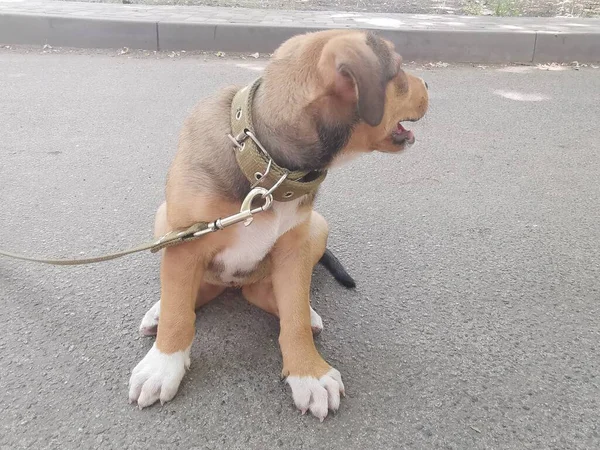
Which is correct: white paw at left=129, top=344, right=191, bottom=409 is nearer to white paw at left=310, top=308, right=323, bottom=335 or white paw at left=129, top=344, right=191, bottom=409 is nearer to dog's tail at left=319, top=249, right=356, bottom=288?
white paw at left=310, top=308, right=323, bottom=335

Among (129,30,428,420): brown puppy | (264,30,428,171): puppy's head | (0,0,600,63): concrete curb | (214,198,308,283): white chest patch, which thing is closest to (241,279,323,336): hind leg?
(129,30,428,420): brown puppy

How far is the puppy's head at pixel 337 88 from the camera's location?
5.14 ft

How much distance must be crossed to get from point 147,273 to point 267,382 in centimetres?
91

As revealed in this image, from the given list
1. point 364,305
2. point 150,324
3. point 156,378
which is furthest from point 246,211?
point 364,305

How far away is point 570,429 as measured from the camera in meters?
1.74

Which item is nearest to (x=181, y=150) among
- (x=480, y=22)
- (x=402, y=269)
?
(x=402, y=269)

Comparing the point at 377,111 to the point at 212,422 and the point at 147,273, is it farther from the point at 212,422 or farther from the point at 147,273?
the point at 147,273

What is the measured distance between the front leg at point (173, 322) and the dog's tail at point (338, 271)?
30.7 inches

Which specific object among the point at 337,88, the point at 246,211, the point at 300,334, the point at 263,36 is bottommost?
the point at 300,334

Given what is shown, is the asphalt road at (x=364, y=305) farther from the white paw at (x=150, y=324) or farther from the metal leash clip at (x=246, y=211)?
the metal leash clip at (x=246, y=211)

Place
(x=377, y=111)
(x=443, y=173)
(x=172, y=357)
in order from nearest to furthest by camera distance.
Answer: (x=377, y=111) < (x=172, y=357) < (x=443, y=173)

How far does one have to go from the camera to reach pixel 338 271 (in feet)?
8.13

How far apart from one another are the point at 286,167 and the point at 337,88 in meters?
0.29

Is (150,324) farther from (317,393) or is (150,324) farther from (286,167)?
(286,167)
